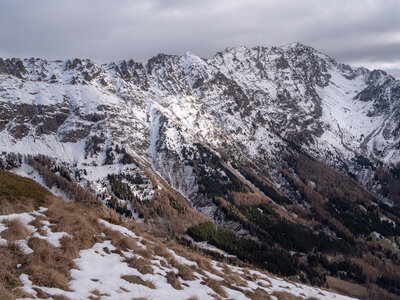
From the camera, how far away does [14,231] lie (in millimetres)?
13070

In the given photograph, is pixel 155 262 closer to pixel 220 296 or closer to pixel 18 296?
pixel 220 296

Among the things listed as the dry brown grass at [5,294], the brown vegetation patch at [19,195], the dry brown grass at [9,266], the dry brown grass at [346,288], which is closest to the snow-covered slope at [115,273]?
the dry brown grass at [9,266]

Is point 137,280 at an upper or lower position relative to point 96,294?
lower

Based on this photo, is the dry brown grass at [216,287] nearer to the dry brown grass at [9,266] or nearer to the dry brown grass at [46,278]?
the dry brown grass at [46,278]

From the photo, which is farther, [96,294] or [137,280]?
[137,280]

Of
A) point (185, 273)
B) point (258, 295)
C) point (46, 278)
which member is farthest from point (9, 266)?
point (258, 295)

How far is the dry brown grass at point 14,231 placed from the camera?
12.6 metres

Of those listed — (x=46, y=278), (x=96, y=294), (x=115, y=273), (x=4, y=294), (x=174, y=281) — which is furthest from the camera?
(x=174, y=281)

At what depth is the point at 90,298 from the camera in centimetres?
1066

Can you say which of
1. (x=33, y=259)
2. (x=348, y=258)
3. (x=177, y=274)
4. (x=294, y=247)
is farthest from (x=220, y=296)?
(x=348, y=258)

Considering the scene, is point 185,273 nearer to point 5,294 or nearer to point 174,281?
point 174,281

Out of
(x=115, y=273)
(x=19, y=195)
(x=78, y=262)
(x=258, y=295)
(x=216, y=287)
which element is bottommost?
(x=258, y=295)

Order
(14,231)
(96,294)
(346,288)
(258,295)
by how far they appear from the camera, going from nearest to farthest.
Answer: (96,294) → (14,231) → (258,295) → (346,288)

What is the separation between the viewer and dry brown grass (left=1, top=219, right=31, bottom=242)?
12625 millimetres
